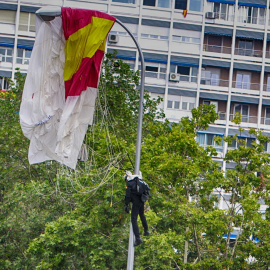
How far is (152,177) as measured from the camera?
85.3 feet

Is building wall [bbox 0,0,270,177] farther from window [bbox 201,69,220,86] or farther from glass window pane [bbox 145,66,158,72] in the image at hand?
glass window pane [bbox 145,66,158,72]

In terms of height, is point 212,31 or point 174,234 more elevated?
point 212,31

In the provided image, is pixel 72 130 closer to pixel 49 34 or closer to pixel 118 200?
pixel 49 34

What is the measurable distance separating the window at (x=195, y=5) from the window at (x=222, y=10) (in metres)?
0.86

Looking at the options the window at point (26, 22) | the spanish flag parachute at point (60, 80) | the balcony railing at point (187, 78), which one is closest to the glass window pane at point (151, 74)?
the balcony railing at point (187, 78)

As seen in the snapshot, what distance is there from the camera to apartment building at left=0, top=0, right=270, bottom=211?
57.1m

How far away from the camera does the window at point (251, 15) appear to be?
58969 millimetres

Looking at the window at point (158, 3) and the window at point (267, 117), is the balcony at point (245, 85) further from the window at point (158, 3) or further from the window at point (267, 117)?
the window at point (158, 3)

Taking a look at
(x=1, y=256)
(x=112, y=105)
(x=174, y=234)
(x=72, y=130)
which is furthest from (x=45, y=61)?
(x=1, y=256)

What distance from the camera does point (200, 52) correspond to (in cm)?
5794

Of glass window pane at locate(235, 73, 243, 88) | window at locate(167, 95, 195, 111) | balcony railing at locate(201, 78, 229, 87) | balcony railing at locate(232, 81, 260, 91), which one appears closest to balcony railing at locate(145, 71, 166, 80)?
window at locate(167, 95, 195, 111)

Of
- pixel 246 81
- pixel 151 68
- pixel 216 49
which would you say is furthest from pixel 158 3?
pixel 246 81

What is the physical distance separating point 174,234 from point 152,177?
2.56 meters

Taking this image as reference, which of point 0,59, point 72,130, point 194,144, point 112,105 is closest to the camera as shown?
point 72,130
